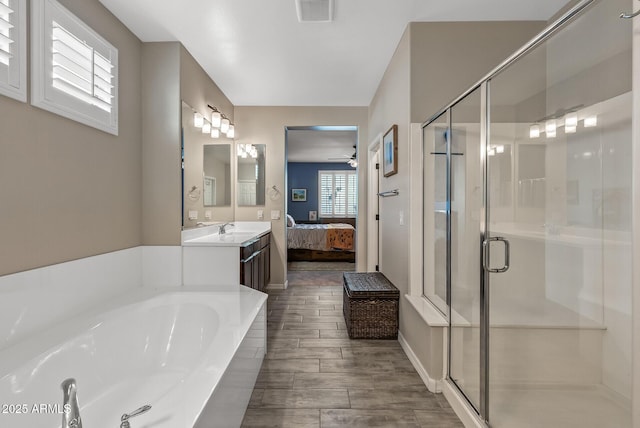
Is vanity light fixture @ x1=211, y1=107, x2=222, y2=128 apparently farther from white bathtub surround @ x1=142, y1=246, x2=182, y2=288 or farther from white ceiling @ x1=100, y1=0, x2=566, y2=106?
white bathtub surround @ x1=142, y1=246, x2=182, y2=288

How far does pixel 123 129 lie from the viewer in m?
2.47

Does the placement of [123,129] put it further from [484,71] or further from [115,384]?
[484,71]

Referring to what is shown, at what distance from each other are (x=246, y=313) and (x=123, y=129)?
1755 mm

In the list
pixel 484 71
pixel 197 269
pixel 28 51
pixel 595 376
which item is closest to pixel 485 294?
pixel 595 376

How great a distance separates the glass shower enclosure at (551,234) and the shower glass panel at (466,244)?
0.01 m

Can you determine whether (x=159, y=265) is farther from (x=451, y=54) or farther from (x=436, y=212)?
(x=451, y=54)

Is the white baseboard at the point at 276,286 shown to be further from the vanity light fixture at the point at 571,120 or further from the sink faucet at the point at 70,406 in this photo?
the vanity light fixture at the point at 571,120

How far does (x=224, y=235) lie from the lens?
3.74 meters

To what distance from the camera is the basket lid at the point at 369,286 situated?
2.85m

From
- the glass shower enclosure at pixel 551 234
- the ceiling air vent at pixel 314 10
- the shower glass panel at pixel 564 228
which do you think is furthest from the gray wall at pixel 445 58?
the shower glass panel at pixel 564 228

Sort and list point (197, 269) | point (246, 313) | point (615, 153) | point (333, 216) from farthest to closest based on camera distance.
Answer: point (333, 216), point (197, 269), point (246, 313), point (615, 153)

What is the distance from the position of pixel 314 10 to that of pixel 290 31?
405mm

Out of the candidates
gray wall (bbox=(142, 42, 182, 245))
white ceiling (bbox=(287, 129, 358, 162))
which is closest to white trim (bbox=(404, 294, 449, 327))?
gray wall (bbox=(142, 42, 182, 245))

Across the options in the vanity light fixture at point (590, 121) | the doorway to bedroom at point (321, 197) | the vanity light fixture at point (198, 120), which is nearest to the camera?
the vanity light fixture at point (590, 121)
